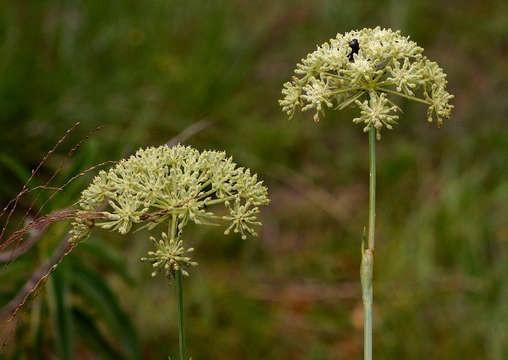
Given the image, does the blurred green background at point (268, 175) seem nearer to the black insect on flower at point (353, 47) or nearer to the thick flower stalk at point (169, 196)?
the thick flower stalk at point (169, 196)

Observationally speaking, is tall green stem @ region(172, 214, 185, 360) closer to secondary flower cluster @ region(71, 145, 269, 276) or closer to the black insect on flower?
secondary flower cluster @ region(71, 145, 269, 276)

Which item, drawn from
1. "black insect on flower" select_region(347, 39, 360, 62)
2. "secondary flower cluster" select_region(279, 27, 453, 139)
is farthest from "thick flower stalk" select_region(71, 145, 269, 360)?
"black insect on flower" select_region(347, 39, 360, 62)

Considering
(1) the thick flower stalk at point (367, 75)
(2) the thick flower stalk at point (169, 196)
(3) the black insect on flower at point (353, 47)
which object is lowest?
(2) the thick flower stalk at point (169, 196)

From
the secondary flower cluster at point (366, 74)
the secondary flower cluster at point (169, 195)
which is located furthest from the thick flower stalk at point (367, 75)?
the secondary flower cluster at point (169, 195)

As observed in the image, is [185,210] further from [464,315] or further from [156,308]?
[464,315]

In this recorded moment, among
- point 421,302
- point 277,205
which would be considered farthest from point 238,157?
point 421,302

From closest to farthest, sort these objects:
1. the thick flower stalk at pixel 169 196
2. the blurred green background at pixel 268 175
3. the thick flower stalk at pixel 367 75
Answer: the thick flower stalk at pixel 169 196 → the thick flower stalk at pixel 367 75 → the blurred green background at pixel 268 175

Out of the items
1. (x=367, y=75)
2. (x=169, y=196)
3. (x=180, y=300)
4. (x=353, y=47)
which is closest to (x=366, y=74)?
(x=367, y=75)

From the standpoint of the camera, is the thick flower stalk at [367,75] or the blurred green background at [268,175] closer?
the thick flower stalk at [367,75]
